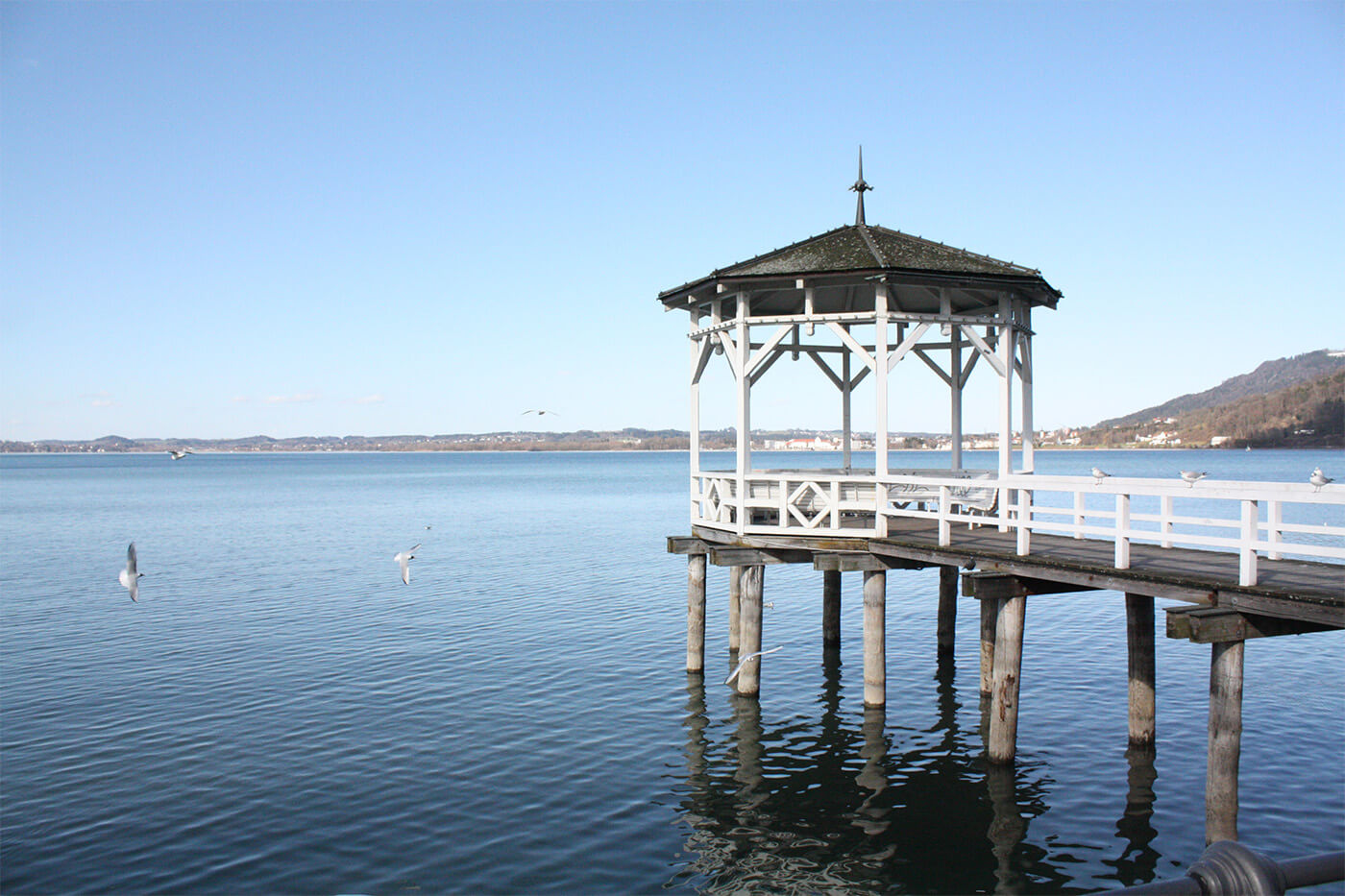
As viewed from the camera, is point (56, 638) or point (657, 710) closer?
point (657, 710)

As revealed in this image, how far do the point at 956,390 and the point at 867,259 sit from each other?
4.26m

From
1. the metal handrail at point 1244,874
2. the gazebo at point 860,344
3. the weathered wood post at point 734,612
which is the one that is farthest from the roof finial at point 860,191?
the metal handrail at point 1244,874

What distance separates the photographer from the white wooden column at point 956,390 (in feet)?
60.9

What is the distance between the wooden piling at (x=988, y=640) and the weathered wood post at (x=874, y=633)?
2.38 meters

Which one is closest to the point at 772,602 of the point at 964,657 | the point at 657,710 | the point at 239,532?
the point at 964,657

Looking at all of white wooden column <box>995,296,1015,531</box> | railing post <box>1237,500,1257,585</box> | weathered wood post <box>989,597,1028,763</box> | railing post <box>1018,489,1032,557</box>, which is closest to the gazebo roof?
white wooden column <box>995,296,1015,531</box>

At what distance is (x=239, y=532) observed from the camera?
55312 mm

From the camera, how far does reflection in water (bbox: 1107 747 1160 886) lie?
11352 millimetres

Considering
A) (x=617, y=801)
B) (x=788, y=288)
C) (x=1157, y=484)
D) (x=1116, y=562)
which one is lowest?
(x=617, y=801)

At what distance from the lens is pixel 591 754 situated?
610 inches

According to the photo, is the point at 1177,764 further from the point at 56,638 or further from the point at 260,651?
the point at 56,638

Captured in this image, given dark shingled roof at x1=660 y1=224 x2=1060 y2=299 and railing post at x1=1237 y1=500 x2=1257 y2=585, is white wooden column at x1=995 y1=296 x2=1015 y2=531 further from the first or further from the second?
railing post at x1=1237 y1=500 x2=1257 y2=585

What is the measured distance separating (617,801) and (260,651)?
43.3ft

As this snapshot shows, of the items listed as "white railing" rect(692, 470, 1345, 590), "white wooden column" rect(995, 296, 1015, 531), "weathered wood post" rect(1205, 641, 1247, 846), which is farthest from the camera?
"white wooden column" rect(995, 296, 1015, 531)
